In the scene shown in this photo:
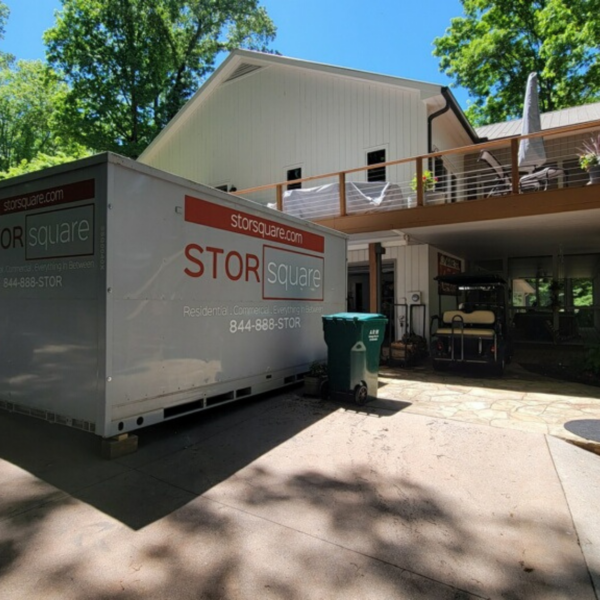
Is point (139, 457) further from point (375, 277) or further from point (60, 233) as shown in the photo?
point (375, 277)

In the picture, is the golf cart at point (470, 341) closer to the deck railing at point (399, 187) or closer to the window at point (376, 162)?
the deck railing at point (399, 187)

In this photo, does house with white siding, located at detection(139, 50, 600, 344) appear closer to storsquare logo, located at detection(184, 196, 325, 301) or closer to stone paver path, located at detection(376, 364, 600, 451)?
stone paver path, located at detection(376, 364, 600, 451)

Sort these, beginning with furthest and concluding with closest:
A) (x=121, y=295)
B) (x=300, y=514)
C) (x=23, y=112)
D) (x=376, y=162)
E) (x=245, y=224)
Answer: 1. (x=23, y=112)
2. (x=376, y=162)
3. (x=245, y=224)
4. (x=121, y=295)
5. (x=300, y=514)

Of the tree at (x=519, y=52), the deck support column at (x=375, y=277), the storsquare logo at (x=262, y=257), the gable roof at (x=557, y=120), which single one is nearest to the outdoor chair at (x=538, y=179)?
the deck support column at (x=375, y=277)

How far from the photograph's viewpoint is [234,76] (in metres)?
14.8

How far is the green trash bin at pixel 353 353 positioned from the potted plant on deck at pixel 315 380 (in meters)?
0.17

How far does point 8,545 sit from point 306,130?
12.7 meters

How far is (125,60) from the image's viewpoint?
22516 millimetres

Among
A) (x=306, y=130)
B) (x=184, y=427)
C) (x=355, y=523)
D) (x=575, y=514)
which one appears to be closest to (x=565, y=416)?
(x=575, y=514)

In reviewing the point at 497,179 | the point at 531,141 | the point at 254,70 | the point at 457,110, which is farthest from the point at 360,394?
the point at 254,70

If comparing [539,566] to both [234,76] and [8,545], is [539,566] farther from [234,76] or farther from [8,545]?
[234,76]

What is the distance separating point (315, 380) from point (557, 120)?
15916mm

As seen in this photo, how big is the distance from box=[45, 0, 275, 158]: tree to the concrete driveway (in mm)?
22862

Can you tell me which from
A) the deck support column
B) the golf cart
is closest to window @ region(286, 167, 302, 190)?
the deck support column
